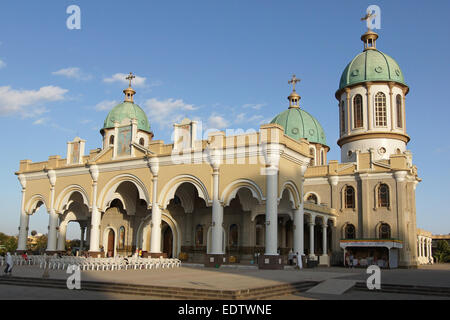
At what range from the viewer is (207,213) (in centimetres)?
3384

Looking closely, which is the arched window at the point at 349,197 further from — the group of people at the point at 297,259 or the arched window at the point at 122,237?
the arched window at the point at 122,237

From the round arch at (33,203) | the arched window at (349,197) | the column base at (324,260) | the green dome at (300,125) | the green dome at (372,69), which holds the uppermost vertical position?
the green dome at (372,69)

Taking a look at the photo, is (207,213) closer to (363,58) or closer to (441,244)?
(363,58)

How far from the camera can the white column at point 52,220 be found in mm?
35781

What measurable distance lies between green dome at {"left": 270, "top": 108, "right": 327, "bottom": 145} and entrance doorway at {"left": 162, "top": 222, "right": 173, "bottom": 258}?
47.8ft

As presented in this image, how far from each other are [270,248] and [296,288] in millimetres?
8910

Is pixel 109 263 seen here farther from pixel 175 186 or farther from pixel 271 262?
pixel 271 262

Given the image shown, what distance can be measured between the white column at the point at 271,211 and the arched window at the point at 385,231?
13959 millimetres

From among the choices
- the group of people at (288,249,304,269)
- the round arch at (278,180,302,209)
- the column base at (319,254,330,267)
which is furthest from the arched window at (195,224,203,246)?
the column base at (319,254,330,267)

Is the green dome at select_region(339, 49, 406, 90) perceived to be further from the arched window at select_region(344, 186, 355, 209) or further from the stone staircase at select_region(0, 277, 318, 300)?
the stone staircase at select_region(0, 277, 318, 300)

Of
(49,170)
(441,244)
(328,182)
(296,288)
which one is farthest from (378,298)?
(441,244)

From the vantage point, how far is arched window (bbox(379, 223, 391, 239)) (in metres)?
35.9

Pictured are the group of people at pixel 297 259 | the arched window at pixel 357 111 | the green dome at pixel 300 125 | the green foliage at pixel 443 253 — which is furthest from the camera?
the green foliage at pixel 443 253

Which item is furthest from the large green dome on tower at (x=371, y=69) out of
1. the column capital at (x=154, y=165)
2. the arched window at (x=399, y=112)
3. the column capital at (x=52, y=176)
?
the column capital at (x=52, y=176)
